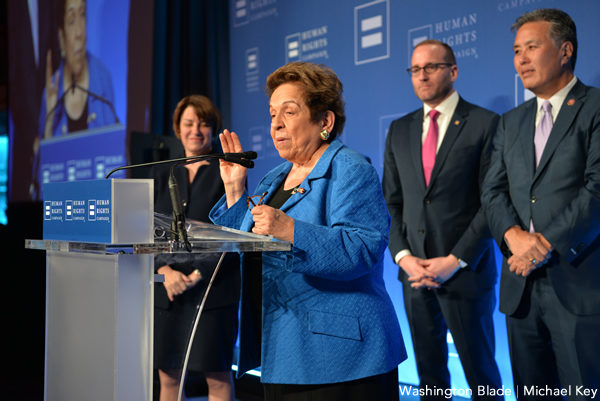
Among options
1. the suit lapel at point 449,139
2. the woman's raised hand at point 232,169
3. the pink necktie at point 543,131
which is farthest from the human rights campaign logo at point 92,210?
the suit lapel at point 449,139

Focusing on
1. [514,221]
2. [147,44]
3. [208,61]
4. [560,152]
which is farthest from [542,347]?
[147,44]

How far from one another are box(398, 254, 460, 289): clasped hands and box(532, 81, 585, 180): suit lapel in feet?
2.09

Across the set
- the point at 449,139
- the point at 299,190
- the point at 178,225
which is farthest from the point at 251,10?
the point at 178,225

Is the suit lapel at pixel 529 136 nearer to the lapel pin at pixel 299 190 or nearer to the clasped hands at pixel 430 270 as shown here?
the clasped hands at pixel 430 270

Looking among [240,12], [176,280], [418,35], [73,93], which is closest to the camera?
[176,280]

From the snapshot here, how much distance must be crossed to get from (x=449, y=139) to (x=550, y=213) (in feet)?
2.38

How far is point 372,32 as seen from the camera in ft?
12.5

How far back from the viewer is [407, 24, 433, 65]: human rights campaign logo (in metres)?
3.50

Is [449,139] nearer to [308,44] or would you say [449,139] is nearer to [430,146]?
[430,146]

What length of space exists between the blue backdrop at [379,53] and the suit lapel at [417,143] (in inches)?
11.6

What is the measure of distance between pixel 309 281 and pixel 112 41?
438 cm

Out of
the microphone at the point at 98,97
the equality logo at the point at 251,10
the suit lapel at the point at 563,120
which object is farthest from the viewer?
the microphone at the point at 98,97

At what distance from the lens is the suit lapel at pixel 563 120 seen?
254 cm

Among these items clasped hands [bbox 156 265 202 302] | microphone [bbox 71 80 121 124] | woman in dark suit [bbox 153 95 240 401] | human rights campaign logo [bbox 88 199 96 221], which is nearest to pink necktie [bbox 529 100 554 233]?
woman in dark suit [bbox 153 95 240 401]
